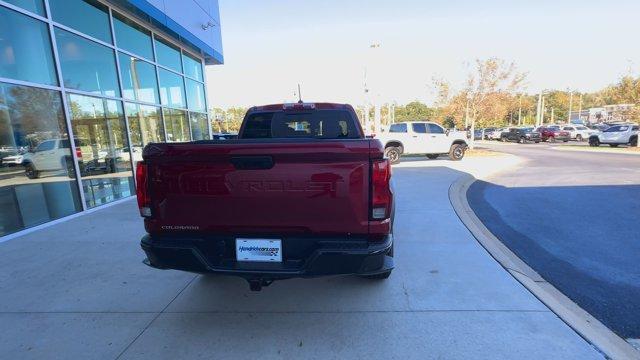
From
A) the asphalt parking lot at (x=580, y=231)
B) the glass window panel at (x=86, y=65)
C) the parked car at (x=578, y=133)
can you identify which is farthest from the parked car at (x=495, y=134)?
the glass window panel at (x=86, y=65)

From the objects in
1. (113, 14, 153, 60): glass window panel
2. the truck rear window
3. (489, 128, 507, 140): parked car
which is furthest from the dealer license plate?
(489, 128, 507, 140): parked car

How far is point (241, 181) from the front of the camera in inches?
93.4

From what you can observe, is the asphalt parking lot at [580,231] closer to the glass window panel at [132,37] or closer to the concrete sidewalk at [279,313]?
the concrete sidewalk at [279,313]

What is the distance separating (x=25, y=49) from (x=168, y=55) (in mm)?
5500

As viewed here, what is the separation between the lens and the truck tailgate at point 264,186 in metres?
2.29

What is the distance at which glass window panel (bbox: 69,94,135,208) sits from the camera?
7.37 metres

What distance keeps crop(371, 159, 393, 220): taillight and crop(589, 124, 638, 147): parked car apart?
26.8 m

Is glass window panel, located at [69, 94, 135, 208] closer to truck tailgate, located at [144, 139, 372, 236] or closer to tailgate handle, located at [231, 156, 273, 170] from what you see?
truck tailgate, located at [144, 139, 372, 236]

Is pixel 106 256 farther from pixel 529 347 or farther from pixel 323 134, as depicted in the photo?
pixel 529 347

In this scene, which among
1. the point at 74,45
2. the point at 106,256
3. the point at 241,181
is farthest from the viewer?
the point at 74,45

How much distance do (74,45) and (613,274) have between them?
33.4 ft

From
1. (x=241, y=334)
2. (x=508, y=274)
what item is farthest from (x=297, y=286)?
(x=508, y=274)

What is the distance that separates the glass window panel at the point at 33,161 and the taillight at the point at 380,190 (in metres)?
6.70

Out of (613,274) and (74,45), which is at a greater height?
(74,45)
